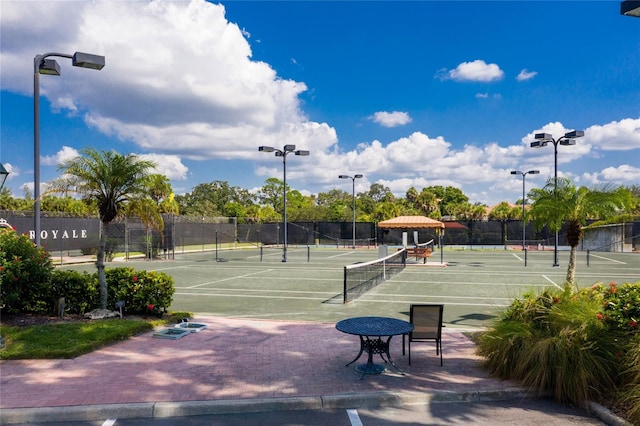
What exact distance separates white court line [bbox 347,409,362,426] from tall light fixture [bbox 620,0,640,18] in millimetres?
6015

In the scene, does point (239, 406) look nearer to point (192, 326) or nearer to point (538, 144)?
point (192, 326)

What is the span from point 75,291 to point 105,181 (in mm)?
2590

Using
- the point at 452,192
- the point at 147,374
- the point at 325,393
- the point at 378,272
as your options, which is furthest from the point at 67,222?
the point at 452,192

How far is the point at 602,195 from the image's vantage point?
11258mm

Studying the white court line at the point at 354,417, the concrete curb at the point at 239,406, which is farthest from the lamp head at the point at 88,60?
the white court line at the point at 354,417

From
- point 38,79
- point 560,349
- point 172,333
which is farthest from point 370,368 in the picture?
point 38,79

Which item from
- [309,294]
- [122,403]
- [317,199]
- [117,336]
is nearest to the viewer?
[122,403]

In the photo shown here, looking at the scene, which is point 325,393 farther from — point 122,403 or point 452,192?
point 452,192

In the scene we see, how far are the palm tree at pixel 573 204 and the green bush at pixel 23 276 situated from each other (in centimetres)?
1189

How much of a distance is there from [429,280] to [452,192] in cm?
8502

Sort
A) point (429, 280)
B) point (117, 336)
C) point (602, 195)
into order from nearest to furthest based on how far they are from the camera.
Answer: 1. point (117, 336)
2. point (602, 195)
3. point (429, 280)

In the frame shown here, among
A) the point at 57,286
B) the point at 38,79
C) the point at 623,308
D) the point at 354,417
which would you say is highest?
the point at 38,79

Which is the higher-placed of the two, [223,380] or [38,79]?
[38,79]

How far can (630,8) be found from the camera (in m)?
5.79
